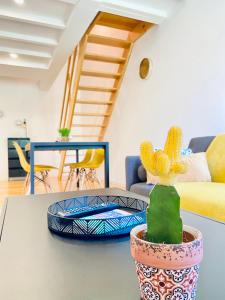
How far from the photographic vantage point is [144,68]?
4.27 meters

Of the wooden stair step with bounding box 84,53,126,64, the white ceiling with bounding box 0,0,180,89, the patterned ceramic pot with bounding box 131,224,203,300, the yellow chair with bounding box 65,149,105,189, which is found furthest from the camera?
the wooden stair step with bounding box 84,53,126,64

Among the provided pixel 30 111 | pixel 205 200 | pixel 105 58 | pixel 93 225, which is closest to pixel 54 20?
pixel 105 58

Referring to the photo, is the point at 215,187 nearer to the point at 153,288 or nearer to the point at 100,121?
the point at 153,288

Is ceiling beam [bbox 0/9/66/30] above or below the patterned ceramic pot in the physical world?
above

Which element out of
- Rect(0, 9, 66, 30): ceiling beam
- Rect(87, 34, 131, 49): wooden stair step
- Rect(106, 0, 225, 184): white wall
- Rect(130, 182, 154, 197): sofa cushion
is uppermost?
Rect(87, 34, 131, 49): wooden stair step

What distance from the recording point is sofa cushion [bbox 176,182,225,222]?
159cm

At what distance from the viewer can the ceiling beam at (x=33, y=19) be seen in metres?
3.30

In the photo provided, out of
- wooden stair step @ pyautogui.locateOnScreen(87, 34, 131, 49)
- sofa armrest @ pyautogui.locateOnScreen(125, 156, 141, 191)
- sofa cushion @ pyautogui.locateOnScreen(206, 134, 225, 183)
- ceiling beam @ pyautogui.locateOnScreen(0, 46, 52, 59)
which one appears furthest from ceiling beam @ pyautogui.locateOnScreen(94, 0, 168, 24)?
sofa cushion @ pyautogui.locateOnScreen(206, 134, 225, 183)

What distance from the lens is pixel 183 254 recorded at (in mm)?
385

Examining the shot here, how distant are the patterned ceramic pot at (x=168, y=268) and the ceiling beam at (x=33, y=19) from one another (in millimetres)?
3605

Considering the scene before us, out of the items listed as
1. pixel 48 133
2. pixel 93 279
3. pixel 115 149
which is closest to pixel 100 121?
pixel 115 149

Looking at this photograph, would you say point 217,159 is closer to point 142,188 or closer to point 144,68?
point 142,188

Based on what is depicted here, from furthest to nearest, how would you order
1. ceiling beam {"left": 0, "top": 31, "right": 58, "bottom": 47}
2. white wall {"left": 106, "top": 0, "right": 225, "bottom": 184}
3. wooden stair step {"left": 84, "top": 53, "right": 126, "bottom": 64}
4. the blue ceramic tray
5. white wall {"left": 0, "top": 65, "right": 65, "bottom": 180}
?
1. white wall {"left": 0, "top": 65, "right": 65, "bottom": 180}
2. wooden stair step {"left": 84, "top": 53, "right": 126, "bottom": 64}
3. ceiling beam {"left": 0, "top": 31, "right": 58, "bottom": 47}
4. white wall {"left": 106, "top": 0, "right": 225, "bottom": 184}
5. the blue ceramic tray

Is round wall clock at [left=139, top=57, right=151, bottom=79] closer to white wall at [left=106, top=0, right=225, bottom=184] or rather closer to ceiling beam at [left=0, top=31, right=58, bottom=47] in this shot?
white wall at [left=106, top=0, right=225, bottom=184]
